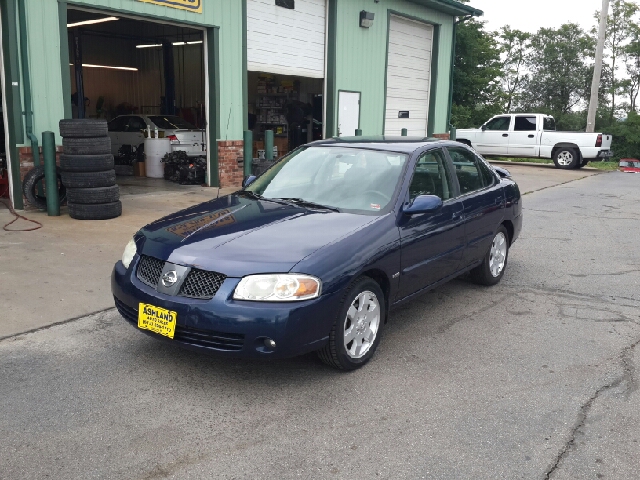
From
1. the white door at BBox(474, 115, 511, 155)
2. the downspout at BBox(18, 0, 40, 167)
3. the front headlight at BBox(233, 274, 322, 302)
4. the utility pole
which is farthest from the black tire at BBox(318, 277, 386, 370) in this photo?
the utility pole

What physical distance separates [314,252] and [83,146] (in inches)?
242

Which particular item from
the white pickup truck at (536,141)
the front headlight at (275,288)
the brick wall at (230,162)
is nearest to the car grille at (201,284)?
the front headlight at (275,288)

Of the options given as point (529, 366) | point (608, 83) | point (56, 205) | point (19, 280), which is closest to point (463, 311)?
point (529, 366)

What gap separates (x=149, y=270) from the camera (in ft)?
13.8

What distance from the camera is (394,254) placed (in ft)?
15.0

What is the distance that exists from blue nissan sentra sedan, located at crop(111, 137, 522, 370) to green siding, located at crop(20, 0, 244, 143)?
5520mm

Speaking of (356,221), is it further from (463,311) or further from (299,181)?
(463,311)

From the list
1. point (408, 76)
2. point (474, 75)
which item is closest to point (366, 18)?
point (408, 76)

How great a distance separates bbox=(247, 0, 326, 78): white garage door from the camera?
1330 cm

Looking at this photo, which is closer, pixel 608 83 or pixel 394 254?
pixel 394 254

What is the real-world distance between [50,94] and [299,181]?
19.9ft

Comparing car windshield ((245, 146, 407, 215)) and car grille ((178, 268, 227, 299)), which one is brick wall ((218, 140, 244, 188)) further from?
car grille ((178, 268, 227, 299))

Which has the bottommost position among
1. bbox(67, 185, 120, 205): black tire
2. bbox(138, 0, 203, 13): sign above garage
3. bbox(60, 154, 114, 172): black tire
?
bbox(67, 185, 120, 205): black tire

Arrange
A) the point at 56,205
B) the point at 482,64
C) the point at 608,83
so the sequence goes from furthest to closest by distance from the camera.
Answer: the point at 608,83 → the point at 482,64 → the point at 56,205
